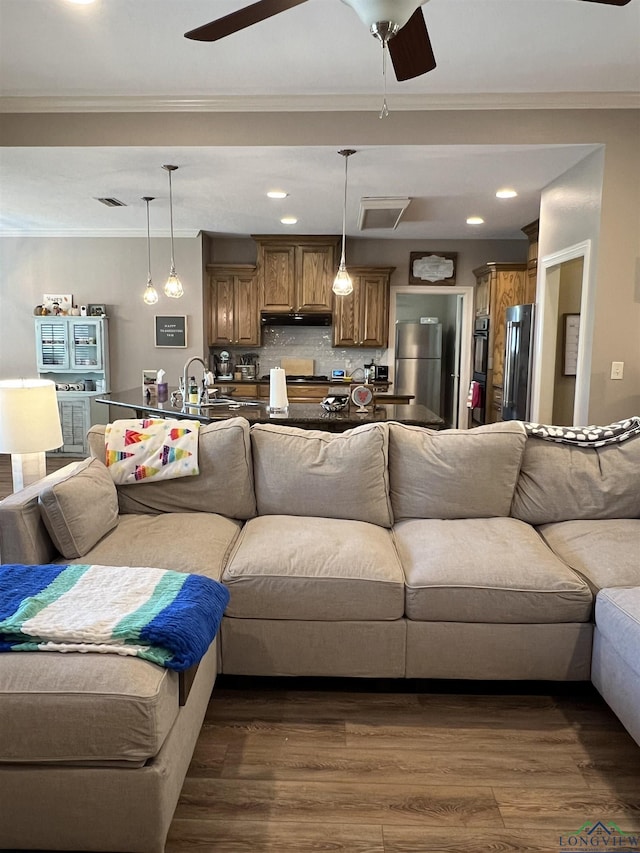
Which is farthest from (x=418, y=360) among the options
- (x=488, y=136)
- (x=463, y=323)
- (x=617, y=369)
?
(x=488, y=136)

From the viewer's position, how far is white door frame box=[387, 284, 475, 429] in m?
7.30

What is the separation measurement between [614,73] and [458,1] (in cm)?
123

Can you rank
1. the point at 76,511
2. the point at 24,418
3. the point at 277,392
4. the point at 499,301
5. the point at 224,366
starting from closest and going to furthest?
the point at 76,511, the point at 24,418, the point at 277,392, the point at 499,301, the point at 224,366

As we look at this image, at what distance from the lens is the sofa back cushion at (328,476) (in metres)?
2.75

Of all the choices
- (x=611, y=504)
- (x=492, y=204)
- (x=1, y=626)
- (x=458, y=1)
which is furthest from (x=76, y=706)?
(x=492, y=204)

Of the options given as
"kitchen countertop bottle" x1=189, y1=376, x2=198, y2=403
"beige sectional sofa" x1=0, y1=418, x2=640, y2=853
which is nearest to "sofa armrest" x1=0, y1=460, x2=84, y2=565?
"beige sectional sofa" x1=0, y1=418, x2=640, y2=853

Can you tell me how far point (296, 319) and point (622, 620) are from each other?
5.81 metres

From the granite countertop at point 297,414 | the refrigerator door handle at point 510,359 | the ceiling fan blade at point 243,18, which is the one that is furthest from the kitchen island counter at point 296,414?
the ceiling fan blade at point 243,18

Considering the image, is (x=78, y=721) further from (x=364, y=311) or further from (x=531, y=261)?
(x=364, y=311)

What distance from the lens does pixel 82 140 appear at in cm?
368

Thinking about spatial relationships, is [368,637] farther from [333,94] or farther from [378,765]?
[333,94]

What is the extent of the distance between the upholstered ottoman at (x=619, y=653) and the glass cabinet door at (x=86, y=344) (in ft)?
20.3

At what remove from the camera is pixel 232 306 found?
7223 mm

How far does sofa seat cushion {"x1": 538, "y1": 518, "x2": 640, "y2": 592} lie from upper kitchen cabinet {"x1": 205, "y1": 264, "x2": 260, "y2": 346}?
16.8 ft
